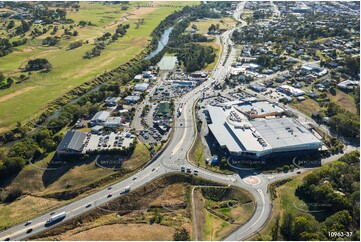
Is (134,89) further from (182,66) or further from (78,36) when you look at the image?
(78,36)

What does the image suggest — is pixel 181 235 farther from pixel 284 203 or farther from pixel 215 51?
pixel 215 51

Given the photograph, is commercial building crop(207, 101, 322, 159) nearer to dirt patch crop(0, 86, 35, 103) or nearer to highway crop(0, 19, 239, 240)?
highway crop(0, 19, 239, 240)

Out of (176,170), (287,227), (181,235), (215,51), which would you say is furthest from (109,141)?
(215,51)

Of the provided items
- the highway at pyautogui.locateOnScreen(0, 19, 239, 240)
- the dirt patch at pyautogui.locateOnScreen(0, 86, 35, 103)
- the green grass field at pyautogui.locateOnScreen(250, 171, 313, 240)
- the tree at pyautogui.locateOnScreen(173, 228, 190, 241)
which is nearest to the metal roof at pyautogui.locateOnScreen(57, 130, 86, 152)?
the highway at pyautogui.locateOnScreen(0, 19, 239, 240)

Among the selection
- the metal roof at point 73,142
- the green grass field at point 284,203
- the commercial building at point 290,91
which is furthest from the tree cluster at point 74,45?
the green grass field at point 284,203

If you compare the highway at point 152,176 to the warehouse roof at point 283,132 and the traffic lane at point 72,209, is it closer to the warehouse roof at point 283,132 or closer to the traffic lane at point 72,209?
the traffic lane at point 72,209

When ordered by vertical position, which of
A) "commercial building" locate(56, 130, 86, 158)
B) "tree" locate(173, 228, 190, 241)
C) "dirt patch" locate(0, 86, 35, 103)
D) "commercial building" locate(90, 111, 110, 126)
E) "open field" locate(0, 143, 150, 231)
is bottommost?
"open field" locate(0, 143, 150, 231)
